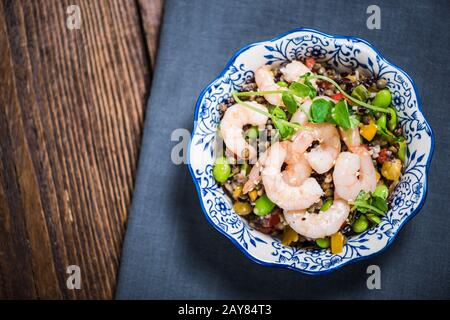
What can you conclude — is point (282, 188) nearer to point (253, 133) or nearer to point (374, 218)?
point (253, 133)

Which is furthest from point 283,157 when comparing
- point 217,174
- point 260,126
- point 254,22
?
point 254,22

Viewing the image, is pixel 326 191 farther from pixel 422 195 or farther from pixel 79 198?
pixel 79 198

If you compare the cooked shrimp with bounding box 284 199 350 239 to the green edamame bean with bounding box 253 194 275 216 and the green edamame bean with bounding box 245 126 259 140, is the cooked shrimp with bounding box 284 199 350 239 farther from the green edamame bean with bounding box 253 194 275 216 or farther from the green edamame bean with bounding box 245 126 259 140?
the green edamame bean with bounding box 245 126 259 140

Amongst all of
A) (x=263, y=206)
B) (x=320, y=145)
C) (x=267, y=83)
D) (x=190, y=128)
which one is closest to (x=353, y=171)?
(x=320, y=145)

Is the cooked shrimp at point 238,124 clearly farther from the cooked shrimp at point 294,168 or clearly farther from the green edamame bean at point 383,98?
the green edamame bean at point 383,98

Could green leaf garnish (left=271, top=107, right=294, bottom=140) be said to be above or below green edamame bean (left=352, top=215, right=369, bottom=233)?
above

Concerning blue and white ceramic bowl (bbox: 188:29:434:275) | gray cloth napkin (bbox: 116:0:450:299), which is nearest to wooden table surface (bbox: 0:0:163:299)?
gray cloth napkin (bbox: 116:0:450:299)

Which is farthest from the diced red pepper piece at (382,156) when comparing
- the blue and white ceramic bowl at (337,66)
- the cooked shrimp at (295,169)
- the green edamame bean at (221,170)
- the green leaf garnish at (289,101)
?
the green edamame bean at (221,170)
